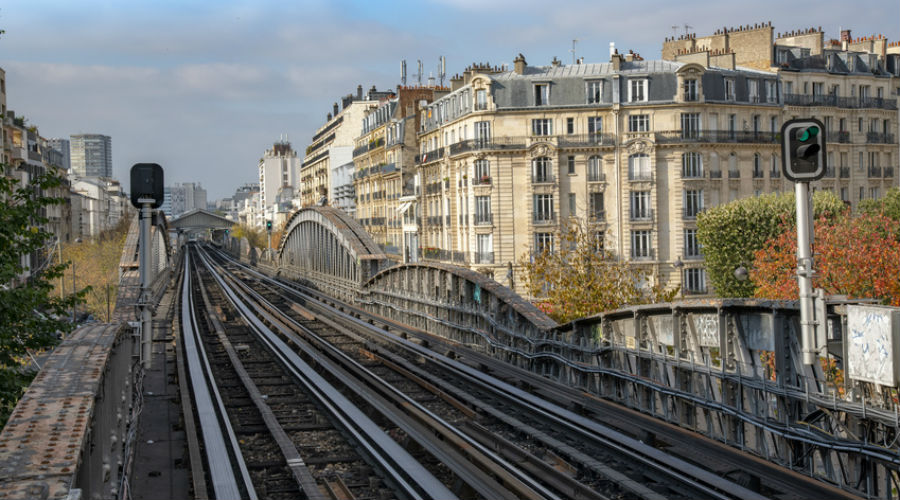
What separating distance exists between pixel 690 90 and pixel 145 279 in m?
45.0

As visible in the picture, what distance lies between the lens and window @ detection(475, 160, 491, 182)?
52219mm

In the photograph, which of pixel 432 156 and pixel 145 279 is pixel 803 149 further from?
pixel 432 156

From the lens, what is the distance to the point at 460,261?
→ 180 ft

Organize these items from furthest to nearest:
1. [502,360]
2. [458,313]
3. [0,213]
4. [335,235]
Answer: [335,235] < [458,313] < [502,360] < [0,213]

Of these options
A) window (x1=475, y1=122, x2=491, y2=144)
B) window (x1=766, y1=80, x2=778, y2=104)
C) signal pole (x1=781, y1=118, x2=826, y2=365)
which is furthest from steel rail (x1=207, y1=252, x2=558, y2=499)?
window (x1=766, y1=80, x2=778, y2=104)

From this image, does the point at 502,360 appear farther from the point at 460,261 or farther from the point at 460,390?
the point at 460,261

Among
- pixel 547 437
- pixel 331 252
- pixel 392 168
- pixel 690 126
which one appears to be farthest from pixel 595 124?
pixel 547 437

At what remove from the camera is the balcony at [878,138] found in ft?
199

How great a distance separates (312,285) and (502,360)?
34192mm

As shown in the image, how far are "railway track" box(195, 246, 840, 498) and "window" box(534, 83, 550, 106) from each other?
31117mm

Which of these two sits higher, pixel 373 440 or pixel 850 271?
pixel 850 271

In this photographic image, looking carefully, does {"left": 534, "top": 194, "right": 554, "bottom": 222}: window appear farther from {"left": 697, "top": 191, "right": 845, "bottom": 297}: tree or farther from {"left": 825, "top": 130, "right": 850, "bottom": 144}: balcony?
{"left": 825, "top": 130, "right": 850, "bottom": 144}: balcony

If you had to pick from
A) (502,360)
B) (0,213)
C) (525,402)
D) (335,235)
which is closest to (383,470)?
(525,402)

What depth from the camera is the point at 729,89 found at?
53.4 m
